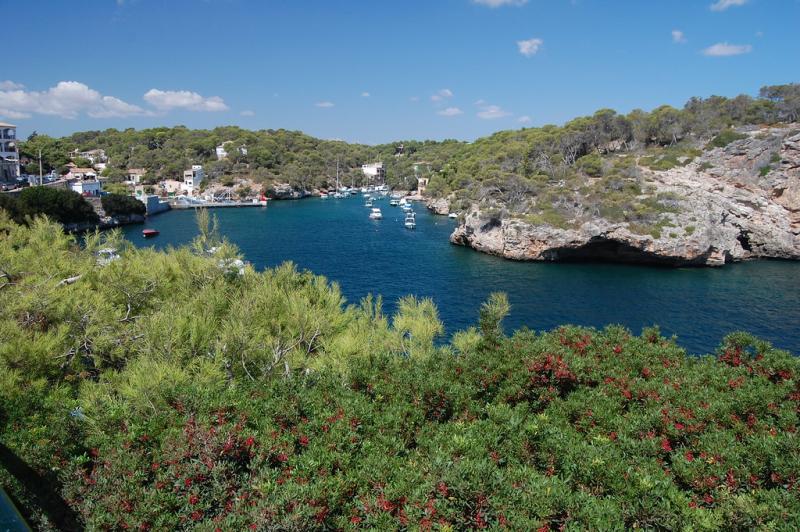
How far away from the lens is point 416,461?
6.50 metres

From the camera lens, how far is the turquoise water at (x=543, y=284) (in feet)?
86.7

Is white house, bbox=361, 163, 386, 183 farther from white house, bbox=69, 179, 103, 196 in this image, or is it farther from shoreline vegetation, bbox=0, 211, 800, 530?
shoreline vegetation, bbox=0, 211, 800, 530

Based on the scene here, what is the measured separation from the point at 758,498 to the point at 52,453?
8208mm

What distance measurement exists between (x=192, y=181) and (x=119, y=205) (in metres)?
30.8

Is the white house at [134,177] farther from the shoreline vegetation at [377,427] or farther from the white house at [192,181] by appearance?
the shoreline vegetation at [377,427]

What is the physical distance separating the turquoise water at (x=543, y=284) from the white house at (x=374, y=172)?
218ft

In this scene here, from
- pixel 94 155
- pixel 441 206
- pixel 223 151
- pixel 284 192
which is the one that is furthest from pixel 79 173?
pixel 441 206

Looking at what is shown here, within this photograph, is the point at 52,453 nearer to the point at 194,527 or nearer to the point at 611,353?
the point at 194,527

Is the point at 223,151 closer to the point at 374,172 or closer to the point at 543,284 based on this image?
the point at 374,172

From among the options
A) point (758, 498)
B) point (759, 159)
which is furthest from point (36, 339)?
point (759, 159)

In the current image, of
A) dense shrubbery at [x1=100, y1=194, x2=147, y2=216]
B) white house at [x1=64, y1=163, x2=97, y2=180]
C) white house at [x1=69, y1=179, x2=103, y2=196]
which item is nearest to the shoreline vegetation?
dense shrubbery at [x1=100, y1=194, x2=147, y2=216]

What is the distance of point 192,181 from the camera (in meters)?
85.9

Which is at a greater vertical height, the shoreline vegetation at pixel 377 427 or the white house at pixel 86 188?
the white house at pixel 86 188

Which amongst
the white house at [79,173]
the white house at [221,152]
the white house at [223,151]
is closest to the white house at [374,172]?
the white house at [223,151]
